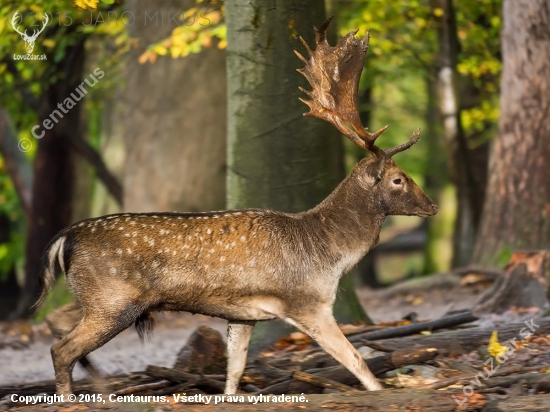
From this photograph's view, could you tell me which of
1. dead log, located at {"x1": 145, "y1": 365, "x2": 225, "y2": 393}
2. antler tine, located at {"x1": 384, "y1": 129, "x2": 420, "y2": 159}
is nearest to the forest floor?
dead log, located at {"x1": 145, "y1": 365, "x2": 225, "y2": 393}

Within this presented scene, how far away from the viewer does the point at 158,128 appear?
1445 cm

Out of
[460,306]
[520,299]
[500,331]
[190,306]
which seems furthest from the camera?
[460,306]

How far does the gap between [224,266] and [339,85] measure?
68.7 inches

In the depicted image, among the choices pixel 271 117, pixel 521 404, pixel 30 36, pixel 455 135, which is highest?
pixel 30 36

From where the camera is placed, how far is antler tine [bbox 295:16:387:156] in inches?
282

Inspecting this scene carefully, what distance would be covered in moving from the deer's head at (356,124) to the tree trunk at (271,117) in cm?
153

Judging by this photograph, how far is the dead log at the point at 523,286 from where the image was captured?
384 inches

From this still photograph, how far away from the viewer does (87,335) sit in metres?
6.57

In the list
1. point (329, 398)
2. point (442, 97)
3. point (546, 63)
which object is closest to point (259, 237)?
point (329, 398)

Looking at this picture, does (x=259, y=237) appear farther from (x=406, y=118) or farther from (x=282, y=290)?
(x=406, y=118)

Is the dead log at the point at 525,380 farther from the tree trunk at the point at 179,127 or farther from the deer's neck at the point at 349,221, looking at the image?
the tree trunk at the point at 179,127

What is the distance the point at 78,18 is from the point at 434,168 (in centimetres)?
1090

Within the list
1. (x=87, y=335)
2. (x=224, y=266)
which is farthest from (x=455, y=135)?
(x=87, y=335)

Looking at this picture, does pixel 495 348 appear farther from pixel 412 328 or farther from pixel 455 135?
pixel 455 135
